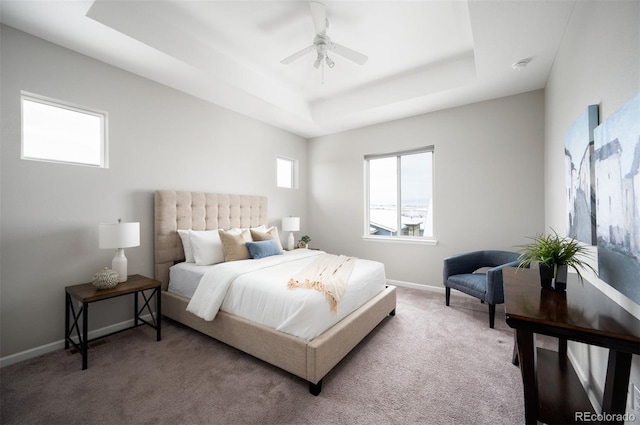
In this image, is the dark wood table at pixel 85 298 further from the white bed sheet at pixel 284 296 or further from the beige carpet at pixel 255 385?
the white bed sheet at pixel 284 296

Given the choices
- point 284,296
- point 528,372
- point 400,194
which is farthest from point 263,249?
point 528,372

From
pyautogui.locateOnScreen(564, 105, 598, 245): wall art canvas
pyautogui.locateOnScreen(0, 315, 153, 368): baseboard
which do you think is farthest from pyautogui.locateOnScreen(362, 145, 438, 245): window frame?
pyautogui.locateOnScreen(0, 315, 153, 368): baseboard

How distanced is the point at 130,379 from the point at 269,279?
4.07 feet

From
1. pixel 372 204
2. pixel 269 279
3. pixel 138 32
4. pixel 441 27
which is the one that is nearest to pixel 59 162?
pixel 138 32

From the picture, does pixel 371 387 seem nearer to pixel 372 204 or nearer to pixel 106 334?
pixel 106 334

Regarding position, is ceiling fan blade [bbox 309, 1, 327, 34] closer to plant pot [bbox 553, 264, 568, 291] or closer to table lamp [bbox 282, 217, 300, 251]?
plant pot [bbox 553, 264, 568, 291]

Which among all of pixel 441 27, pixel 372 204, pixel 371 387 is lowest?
pixel 371 387

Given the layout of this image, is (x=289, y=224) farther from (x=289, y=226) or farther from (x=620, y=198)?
(x=620, y=198)

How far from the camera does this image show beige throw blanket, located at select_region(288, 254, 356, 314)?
2062 mm

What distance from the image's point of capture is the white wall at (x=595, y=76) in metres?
1.19

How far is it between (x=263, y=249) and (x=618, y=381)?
2.95 meters

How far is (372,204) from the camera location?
4820 mm

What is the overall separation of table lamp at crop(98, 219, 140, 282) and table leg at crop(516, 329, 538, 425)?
9.84 ft

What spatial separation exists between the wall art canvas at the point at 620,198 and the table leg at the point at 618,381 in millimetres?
243
